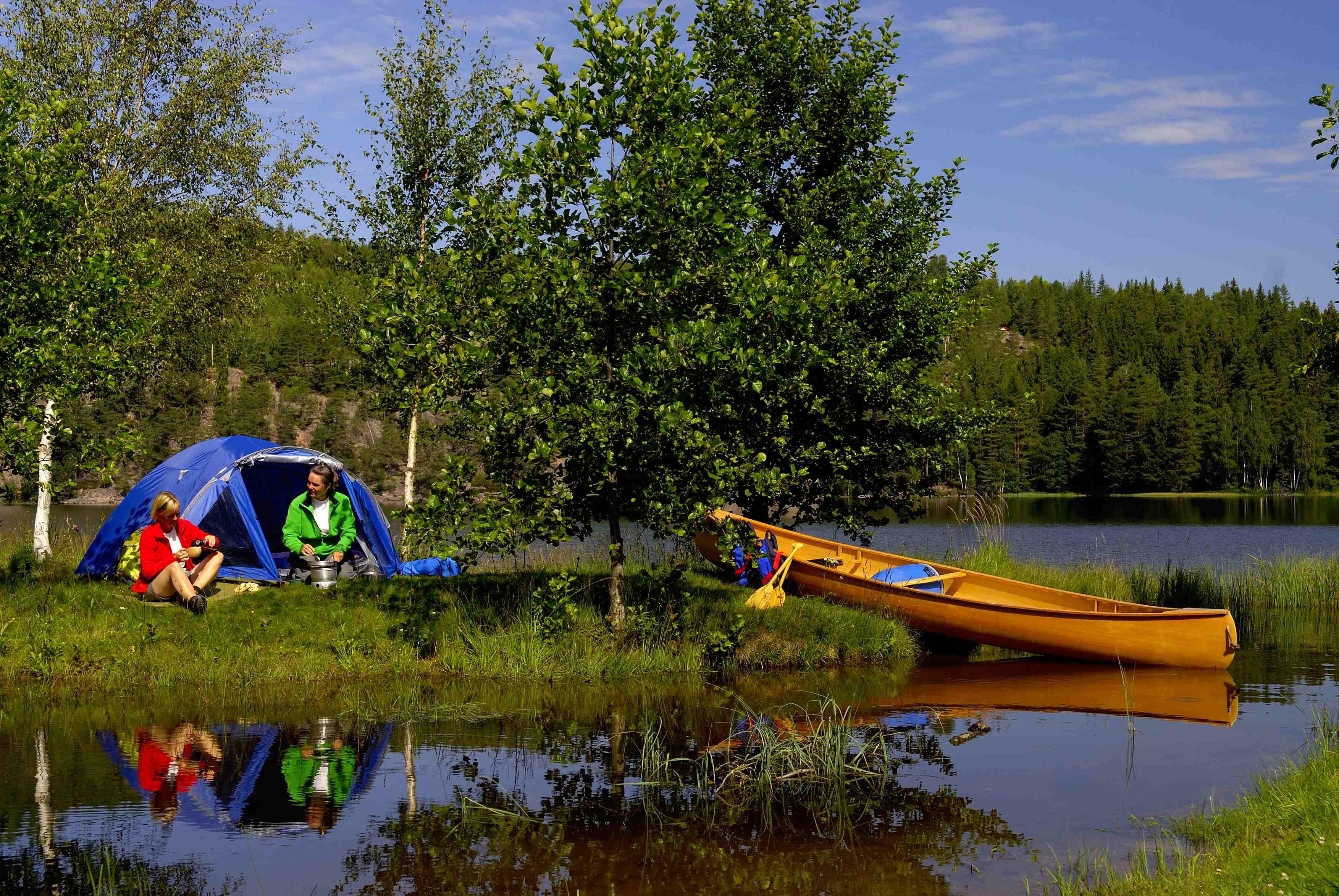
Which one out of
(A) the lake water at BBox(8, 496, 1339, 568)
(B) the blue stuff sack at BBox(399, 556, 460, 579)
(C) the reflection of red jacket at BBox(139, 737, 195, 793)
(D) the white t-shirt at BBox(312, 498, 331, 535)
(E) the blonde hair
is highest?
(E) the blonde hair

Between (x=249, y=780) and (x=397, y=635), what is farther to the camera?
(x=397, y=635)

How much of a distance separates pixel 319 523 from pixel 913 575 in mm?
9062

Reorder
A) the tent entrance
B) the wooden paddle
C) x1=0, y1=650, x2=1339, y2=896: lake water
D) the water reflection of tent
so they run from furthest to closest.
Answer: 1. the tent entrance
2. the wooden paddle
3. the water reflection of tent
4. x1=0, y1=650, x2=1339, y2=896: lake water

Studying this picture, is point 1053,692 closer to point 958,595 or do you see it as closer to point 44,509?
point 958,595

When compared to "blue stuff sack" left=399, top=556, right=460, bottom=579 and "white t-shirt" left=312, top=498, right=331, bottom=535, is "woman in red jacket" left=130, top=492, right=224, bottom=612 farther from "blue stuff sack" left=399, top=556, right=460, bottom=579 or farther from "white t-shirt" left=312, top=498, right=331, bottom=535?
"blue stuff sack" left=399, top=556, right=460, bottom=579

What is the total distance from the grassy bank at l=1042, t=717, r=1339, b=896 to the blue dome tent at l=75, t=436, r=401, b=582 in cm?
1150

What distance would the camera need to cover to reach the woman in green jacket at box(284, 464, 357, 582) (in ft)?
47.9

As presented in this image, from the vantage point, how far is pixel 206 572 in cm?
1300

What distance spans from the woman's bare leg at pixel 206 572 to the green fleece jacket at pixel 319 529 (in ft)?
4.64

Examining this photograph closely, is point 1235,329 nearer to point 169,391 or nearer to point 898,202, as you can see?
point 169,391

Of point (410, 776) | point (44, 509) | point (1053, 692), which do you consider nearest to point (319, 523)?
point (410, 776)

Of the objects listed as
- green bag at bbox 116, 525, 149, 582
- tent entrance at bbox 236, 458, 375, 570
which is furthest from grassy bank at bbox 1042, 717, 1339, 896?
tent entrance at bbox 236, 458, 375, 570

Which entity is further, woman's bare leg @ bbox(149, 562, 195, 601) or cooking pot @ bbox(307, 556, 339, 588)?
cooking pot @ bbox(307, 556, 339, 588)

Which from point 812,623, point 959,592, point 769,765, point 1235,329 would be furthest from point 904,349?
point 1235,329
